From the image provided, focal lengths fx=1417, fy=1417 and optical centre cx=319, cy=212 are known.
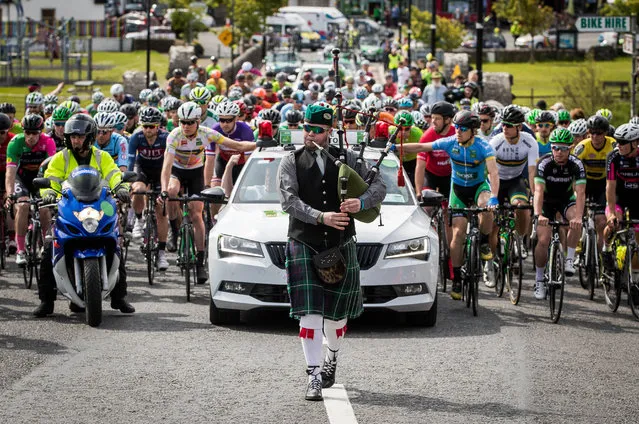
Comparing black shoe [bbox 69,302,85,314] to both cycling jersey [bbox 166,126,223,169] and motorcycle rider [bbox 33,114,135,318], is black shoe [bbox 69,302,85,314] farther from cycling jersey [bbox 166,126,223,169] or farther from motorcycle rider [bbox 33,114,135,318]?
cycling jersey [bbox 166,126,223,169]

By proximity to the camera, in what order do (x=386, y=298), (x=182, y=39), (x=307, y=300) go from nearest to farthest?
(x=307, y=300) < (x=386, y=298) < (x=182, y=39)

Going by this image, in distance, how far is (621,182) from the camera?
14453mm

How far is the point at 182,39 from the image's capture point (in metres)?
76.8

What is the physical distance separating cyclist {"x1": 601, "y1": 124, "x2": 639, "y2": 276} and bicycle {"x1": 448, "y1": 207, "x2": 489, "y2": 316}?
4.23 feet

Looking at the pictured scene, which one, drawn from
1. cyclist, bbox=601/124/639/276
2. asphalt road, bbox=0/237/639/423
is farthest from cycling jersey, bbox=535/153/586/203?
asphalt road, bbox=0/237/639/423

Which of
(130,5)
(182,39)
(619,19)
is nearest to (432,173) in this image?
(619,19)

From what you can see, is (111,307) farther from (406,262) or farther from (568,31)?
(568,31)

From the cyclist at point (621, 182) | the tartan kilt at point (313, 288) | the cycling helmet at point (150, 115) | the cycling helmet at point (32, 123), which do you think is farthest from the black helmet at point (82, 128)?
the cyclist at point (621, 182)

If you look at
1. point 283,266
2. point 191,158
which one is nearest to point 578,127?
point 191,158

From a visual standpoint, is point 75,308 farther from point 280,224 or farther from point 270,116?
point 270,116

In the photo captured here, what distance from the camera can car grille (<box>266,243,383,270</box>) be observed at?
486 inches

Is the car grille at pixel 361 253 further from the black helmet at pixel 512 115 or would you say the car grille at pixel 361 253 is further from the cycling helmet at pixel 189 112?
the black helmet at pixel 512 115

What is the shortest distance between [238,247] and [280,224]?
0.45 meters

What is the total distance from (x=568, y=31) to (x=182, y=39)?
2093cm
